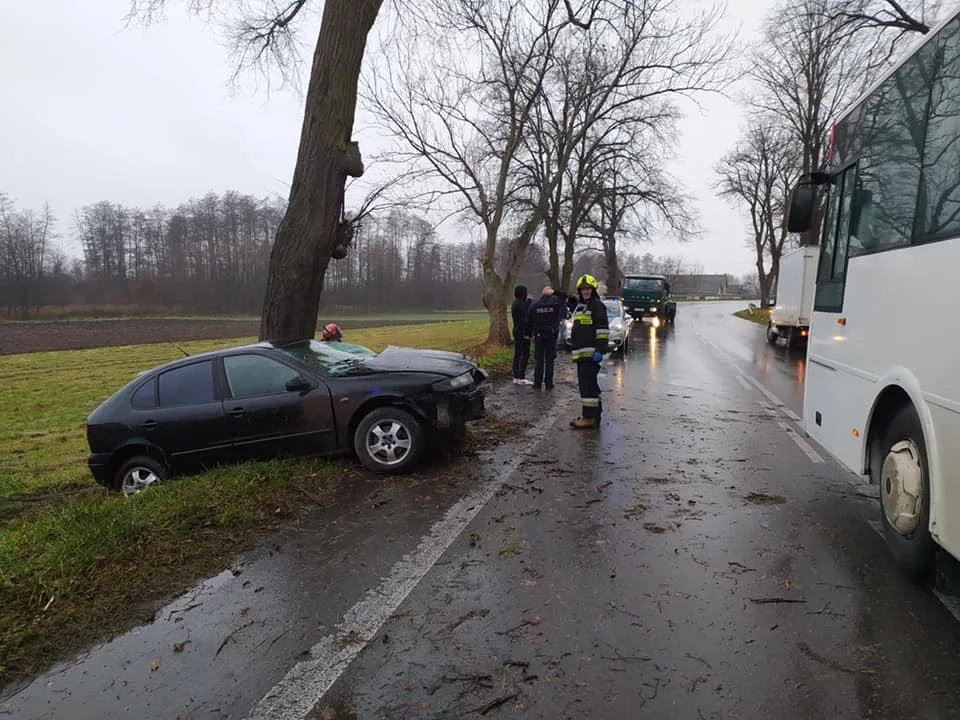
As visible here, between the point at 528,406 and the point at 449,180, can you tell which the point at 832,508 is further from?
the point at 449,180

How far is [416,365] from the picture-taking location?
6.59m

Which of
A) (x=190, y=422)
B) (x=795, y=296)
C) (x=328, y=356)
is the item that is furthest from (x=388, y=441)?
(x=795, y=296)

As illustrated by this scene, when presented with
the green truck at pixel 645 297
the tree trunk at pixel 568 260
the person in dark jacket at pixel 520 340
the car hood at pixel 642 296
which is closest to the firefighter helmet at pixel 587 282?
the person in dark jacket at pixel 520 340

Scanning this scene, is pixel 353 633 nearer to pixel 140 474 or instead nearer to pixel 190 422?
pixel 190 422

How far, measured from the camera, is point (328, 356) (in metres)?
6.90

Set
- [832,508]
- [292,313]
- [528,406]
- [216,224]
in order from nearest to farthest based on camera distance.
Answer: [832,508] < [292,313] < [528,406] < [216,224]

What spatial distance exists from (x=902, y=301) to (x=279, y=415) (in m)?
5.28

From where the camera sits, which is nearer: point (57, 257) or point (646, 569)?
point (646, 569)

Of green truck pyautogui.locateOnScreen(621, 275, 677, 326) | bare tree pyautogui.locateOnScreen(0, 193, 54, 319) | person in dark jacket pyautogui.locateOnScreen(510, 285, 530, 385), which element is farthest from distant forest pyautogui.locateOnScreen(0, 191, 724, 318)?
person in dark jacket pyautogui.locateOnScreen(510, 285, 530, 385)

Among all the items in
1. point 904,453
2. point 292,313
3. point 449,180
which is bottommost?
point 904,453

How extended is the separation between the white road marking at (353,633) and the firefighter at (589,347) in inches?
139

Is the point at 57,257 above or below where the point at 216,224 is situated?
below

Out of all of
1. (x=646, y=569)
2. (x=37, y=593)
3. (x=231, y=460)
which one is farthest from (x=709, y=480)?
(x=37, y=593)

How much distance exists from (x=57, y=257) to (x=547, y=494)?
102857 mm
